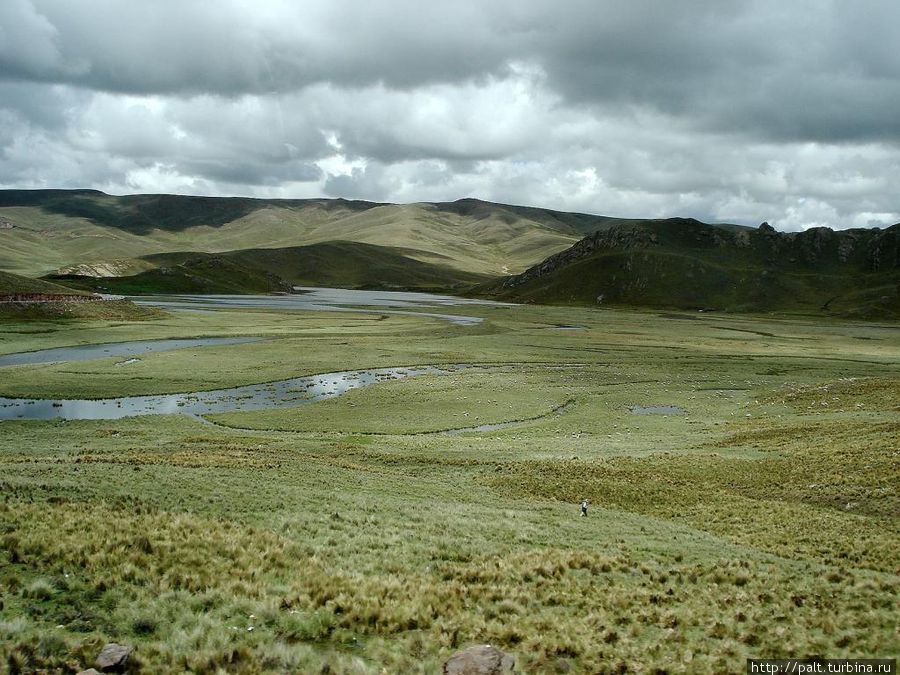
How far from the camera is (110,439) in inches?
1635

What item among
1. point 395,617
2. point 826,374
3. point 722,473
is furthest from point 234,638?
point 826,374

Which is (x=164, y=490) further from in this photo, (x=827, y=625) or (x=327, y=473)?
(x=827, y=625)

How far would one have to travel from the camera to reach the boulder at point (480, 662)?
37.1ft

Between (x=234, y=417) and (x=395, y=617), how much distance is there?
4267cm

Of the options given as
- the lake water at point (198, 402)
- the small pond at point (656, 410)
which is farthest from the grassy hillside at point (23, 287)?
the small pond at point (656, 410)

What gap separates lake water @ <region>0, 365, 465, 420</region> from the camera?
2068 inches

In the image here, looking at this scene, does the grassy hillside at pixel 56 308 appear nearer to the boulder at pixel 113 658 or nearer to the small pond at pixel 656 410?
→ the small pond at pixel 656 410

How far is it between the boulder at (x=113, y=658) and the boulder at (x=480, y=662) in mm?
5707

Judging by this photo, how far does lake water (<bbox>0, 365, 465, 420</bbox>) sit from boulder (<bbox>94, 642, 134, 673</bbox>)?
44810 millimetres

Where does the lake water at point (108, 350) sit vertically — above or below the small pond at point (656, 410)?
above

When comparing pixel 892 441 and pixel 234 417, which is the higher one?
pixel 892 441

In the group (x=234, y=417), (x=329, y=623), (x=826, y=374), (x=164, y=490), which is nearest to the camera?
(x=329, y=623)

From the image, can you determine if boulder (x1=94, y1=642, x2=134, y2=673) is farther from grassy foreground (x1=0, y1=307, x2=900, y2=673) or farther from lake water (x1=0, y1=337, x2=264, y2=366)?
lake water (x1=0, y1=337, x2=264, y2=366)

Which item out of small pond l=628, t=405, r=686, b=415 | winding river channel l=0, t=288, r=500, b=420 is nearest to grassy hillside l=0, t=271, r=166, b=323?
winding river channel l=0, t=288, r=500, b=420
